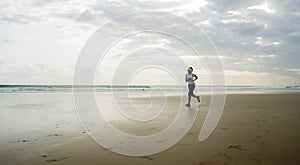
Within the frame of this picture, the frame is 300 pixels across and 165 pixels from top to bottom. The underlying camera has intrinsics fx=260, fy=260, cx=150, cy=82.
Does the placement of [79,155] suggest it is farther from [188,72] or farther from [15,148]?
[188,72]

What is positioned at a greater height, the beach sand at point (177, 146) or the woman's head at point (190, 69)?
the woman's head at point (190, 69)

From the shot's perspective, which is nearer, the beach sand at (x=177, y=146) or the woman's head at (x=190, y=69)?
the beach sand at (x=177, y=146)

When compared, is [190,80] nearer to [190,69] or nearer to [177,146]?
[190,69]

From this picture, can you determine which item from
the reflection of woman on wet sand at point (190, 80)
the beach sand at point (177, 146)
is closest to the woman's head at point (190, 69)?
the reflection of woman on wet sand at point (190, 80)

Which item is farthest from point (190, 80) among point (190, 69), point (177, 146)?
point (177, 146)

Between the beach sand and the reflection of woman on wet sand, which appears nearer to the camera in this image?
the beach sand

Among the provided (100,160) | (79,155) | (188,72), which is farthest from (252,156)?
(188,72)

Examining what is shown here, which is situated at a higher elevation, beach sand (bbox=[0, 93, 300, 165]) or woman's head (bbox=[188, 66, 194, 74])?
woman's head (bbox=[188, 66, 194, 74])

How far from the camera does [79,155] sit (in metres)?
5.90

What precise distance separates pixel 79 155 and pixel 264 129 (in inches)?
230

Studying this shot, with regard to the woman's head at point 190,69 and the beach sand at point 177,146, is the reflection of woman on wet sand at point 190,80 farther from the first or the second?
the beach sand at point 177,146

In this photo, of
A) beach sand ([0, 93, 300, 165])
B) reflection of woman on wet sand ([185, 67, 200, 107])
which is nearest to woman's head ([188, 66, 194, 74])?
reflection of woman on wet sand ([185, 67, 200, 107])

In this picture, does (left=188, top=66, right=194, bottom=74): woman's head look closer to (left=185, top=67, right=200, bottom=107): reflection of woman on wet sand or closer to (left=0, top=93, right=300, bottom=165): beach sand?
(left=185, top=67, right=200, bottom=107): reflection of woman on wet sand

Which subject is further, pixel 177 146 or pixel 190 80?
pixel 190 80
